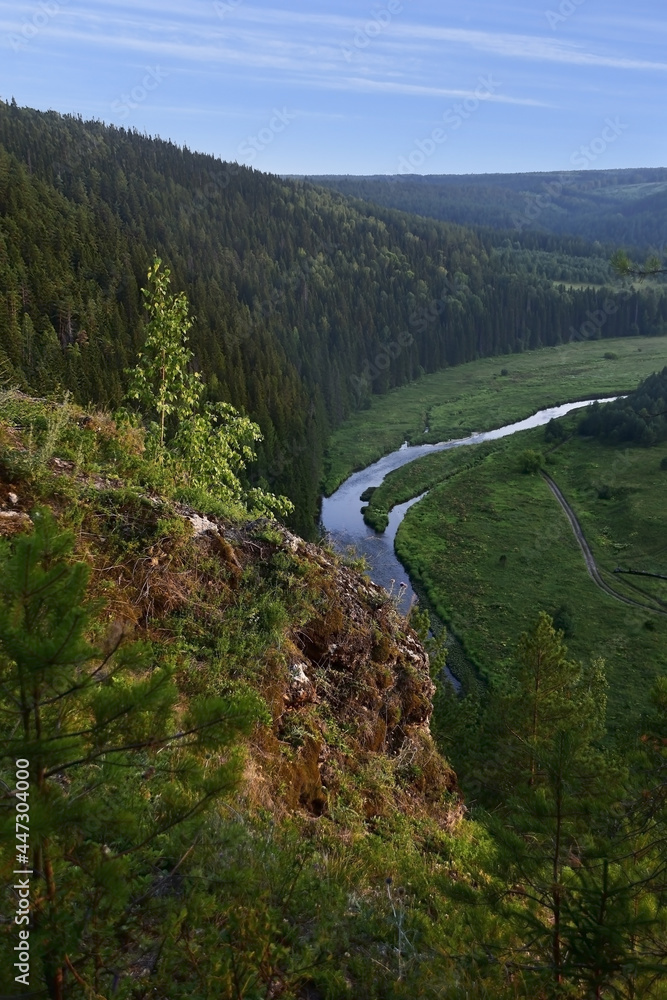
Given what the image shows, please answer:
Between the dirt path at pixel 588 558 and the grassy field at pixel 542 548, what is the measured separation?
590 mm

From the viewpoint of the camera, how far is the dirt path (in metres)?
47.1

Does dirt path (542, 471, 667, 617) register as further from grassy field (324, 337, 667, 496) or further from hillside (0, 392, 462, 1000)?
hillside (0, 392, 462, 1000)

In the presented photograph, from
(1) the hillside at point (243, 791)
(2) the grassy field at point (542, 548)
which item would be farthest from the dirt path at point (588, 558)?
Result: (1) the hillside at point (243, 791)

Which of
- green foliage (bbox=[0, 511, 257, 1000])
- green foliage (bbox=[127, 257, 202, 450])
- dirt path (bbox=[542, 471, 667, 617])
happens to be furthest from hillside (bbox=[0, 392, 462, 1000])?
dirt path (bbox=[542, 471, 667, 617])

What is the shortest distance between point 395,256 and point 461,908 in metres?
175

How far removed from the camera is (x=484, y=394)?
118 m

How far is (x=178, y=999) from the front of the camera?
13.3 ft

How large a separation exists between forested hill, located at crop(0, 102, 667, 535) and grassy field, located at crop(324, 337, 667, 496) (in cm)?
492

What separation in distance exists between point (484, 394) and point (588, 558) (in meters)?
68.7

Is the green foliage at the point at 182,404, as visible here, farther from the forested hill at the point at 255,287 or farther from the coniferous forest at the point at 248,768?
the forested hill at the point at 255,287

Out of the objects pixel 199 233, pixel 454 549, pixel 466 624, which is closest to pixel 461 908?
pixel 466 624

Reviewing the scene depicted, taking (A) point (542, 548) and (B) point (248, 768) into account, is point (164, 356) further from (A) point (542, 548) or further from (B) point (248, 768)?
(A) point (542, 548)

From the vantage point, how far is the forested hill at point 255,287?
6334cm

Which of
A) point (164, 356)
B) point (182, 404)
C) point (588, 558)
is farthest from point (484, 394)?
point (164, 356)
